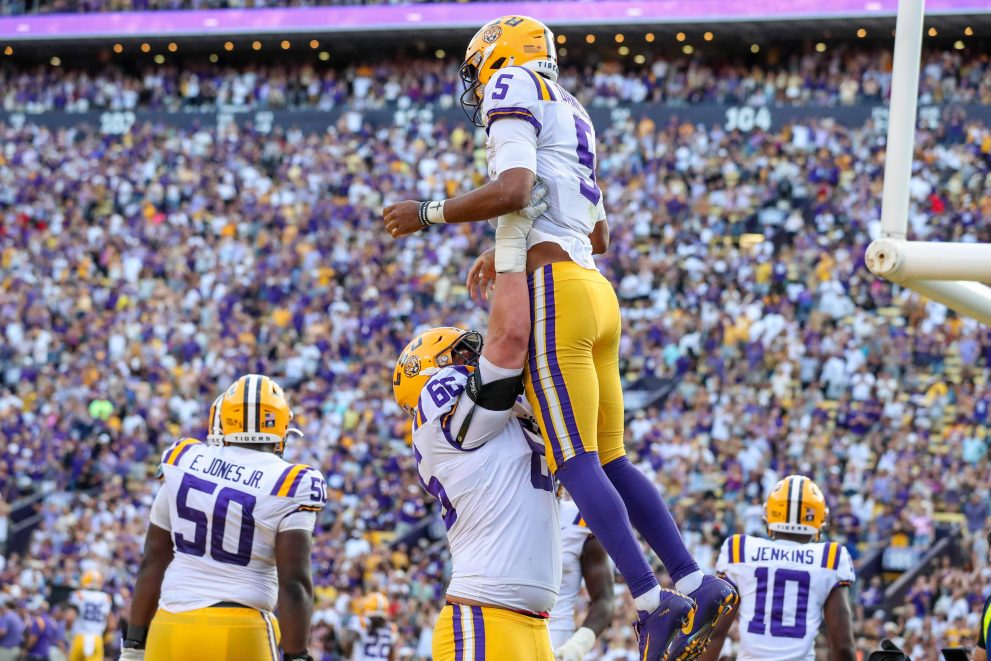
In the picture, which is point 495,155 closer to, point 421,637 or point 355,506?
point 421,637

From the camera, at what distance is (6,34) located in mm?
34469

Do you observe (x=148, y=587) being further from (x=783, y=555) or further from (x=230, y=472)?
(x=783, y=555)

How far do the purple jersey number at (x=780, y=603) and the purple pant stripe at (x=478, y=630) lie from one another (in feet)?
10.7

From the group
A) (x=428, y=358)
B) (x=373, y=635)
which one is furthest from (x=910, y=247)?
(x=373, y=635)

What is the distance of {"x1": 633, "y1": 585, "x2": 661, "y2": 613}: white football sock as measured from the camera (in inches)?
182

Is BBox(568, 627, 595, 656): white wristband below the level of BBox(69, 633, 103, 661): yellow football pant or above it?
above

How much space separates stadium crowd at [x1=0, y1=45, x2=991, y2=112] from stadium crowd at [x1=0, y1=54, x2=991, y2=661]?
6.44ft

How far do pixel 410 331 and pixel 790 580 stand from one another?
15.7m

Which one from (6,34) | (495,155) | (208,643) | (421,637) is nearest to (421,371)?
(495,155)

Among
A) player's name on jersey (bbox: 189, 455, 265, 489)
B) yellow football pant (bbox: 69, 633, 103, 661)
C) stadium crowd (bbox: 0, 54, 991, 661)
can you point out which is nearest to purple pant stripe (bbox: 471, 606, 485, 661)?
player's name on jersey (bbox: 189, 455, 265, 489)

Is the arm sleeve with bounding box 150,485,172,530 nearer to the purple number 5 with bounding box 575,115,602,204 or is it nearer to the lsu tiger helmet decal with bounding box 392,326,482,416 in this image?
the lsu tiger helmet decal with bounding box 392,326,482,416

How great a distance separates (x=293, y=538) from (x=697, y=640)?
A: 2134 millimetres

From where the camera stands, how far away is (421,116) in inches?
1144

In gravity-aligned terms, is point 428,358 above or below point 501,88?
below
